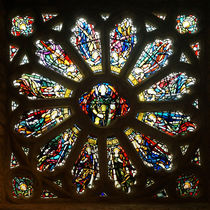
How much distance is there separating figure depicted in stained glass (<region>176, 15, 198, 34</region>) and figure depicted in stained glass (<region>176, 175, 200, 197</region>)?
2495 mm

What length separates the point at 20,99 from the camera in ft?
25.4

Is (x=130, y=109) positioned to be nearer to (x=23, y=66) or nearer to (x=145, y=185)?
(x=145, y=185)

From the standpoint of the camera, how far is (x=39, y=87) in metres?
7.90

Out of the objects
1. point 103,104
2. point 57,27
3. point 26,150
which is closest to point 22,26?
point 57,27

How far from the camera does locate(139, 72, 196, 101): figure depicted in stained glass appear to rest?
→ 25.7 feet

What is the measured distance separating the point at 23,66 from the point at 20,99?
58 cm

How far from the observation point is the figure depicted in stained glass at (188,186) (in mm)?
7422

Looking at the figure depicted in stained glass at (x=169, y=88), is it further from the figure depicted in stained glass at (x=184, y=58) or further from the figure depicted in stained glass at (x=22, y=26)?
the figure depicted in stained glass at (x=22, y=26)

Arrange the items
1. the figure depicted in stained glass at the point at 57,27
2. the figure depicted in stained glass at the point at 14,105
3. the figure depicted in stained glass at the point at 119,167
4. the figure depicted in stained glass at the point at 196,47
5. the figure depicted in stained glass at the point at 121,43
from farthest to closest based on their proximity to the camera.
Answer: the figure depicted in stained glass at the point at 57,27, the figure depicted in stained glass at the point at 121,43, the figure depicted in stained glass at the point at 196,47, the figure depicted in stained glass at the point at 14,105, the figure depicted in stained glass at the point at 119,167

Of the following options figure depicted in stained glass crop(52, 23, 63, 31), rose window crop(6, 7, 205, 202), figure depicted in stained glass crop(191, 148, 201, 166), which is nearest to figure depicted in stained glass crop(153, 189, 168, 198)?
rose window crop(6, 7, 205, 202)

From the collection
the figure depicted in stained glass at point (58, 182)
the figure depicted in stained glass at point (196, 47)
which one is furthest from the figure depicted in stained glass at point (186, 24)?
the figure depicted in stained glass at point (58, 182)

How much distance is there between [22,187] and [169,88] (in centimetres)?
292

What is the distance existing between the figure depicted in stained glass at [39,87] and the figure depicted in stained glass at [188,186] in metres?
2.34

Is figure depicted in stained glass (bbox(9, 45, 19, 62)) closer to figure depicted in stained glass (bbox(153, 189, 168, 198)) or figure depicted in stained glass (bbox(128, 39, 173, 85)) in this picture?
figure depicted in stained glass (bbox(128, 39, 173, 85))
